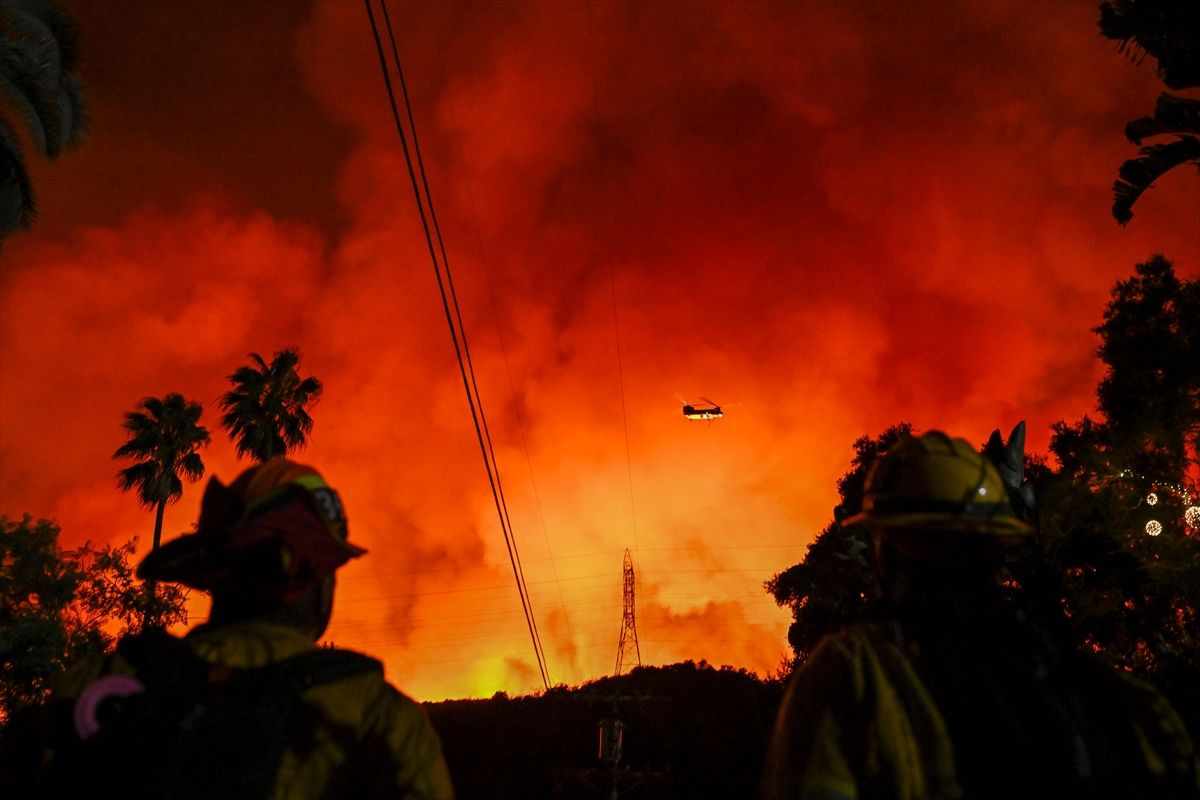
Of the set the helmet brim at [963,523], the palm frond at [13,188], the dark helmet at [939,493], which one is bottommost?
the helmet brim at [963,523]

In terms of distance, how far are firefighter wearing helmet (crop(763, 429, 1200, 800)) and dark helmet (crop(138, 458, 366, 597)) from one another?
1.47 meters

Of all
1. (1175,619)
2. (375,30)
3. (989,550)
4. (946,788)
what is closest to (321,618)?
(946,788)

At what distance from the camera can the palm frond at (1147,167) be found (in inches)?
429

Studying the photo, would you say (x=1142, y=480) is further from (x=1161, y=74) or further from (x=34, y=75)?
(x=34, y=75)

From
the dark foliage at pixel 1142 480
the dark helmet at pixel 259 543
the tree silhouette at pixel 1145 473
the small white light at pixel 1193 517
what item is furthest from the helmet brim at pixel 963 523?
the small white light at pixel 1193 517

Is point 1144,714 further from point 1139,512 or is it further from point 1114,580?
point 1139,512

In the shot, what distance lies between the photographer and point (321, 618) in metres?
2.32

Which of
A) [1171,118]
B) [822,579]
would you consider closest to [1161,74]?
[1171,118]

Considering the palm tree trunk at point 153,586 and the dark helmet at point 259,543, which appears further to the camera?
the palm tree trunk at point 153,586

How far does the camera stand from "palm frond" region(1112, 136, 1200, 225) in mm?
10898

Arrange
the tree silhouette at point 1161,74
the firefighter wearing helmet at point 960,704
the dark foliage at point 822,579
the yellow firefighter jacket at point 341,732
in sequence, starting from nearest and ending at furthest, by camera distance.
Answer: the firefighter wearing helmet at point 960,704
the yellow firefighter jacket at point 341,732
the tree silhouette at point 1161,74
the dark foliage at point 822,579

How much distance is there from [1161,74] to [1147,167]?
4.83ft

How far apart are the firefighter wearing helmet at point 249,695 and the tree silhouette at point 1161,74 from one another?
12758 millimetres

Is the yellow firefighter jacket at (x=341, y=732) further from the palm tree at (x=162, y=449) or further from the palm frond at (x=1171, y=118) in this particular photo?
the palm tree at (x=162, y=449)
